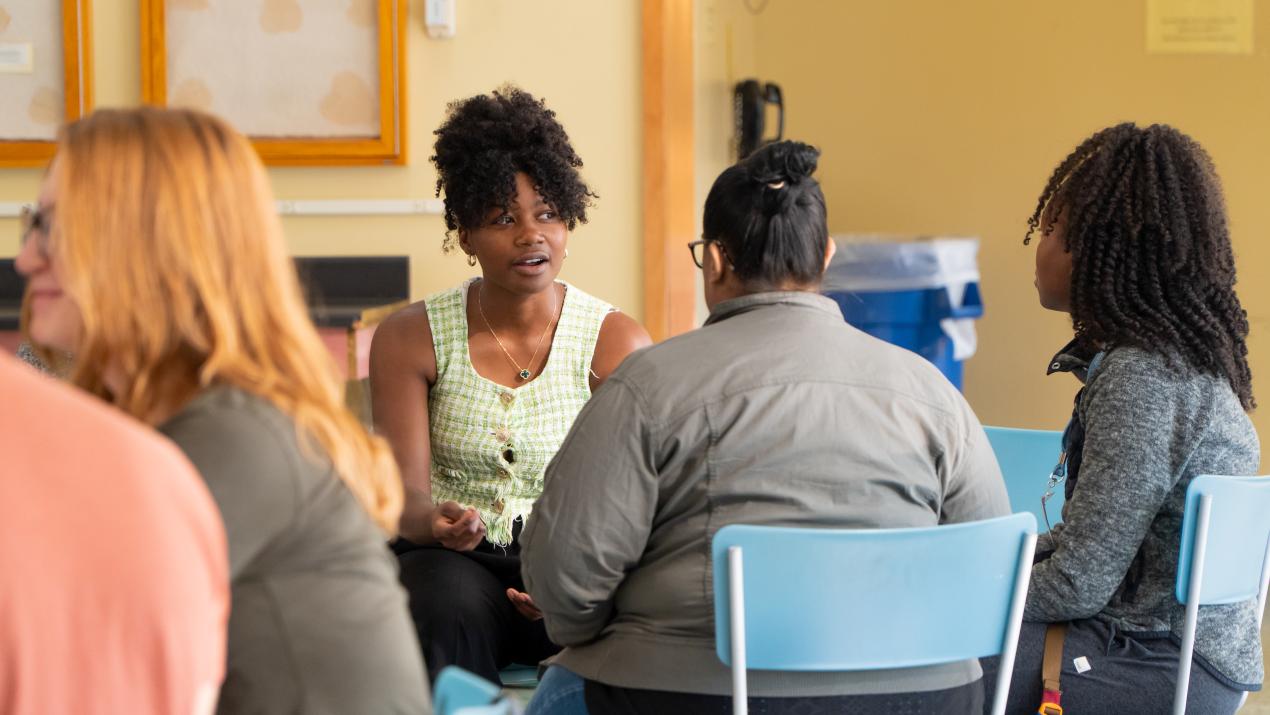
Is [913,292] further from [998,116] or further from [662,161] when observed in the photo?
[662,161]

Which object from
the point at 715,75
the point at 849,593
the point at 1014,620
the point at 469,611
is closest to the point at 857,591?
the point at 849,593

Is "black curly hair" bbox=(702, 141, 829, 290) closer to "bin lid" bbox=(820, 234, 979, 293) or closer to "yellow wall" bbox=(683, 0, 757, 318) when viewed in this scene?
"yellow wall" bbox=(683, 0, 757, 318)

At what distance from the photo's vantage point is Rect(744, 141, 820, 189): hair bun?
5.34 ft

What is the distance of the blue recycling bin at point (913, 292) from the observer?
14.4ft

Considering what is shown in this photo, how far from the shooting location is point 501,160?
2.33m

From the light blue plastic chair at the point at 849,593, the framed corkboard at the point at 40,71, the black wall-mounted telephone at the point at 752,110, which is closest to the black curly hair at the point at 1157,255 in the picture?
the light blue plastic chair at the point at 849,593

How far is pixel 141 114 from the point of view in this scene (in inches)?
42.0

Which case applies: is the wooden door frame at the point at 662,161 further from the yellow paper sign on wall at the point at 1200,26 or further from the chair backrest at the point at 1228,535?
the yellow paper sign on wall at the point at 1200,26

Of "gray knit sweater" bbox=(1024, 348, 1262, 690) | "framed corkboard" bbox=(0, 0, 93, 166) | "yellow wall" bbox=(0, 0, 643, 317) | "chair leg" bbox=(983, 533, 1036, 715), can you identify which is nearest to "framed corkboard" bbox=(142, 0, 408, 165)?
"yellow wall" bbox=(0, 0, 643, 317)

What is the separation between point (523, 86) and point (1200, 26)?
2638 mm

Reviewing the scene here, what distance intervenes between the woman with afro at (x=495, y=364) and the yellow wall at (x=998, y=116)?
2.91 metres

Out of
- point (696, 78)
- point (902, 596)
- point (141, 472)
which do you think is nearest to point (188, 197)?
point (141, 472)

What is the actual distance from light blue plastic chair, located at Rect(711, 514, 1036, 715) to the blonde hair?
0.50 metres

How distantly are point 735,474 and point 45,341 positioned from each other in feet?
2.51
